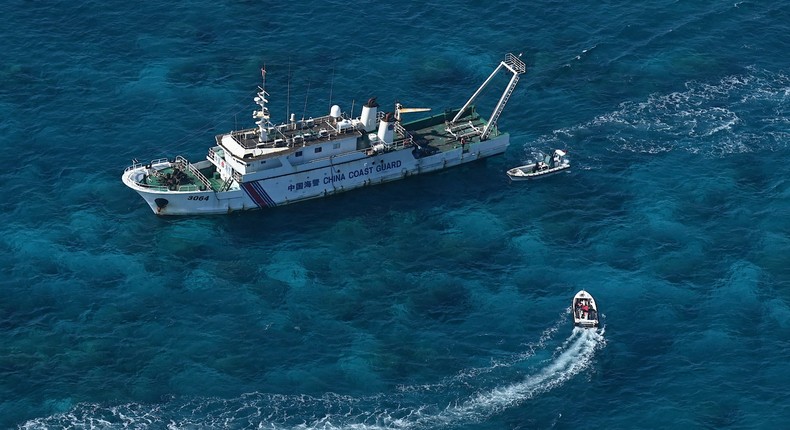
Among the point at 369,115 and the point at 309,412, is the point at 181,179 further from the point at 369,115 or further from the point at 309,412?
the point at 309,412

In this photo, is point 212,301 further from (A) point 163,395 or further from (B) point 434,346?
(B) point 434,346

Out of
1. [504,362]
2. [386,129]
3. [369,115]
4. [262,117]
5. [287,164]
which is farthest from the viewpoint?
[369,115]

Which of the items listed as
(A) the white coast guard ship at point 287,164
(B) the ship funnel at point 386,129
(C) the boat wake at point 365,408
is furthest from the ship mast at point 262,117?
(C) the boat wake at point 365,408

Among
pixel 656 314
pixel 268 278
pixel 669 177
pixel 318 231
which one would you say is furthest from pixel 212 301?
pixel 669 177

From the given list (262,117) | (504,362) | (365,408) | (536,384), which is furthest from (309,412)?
(262,117)

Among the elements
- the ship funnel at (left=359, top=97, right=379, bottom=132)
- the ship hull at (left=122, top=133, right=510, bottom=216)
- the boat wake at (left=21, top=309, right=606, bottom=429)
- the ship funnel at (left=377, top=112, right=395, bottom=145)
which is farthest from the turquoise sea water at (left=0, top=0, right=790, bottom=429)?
the ship funnel at (left=359, top=97, right=379, bottom=132)

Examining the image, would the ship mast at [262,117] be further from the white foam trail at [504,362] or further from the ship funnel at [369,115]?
the white foam trail at [504,362]
